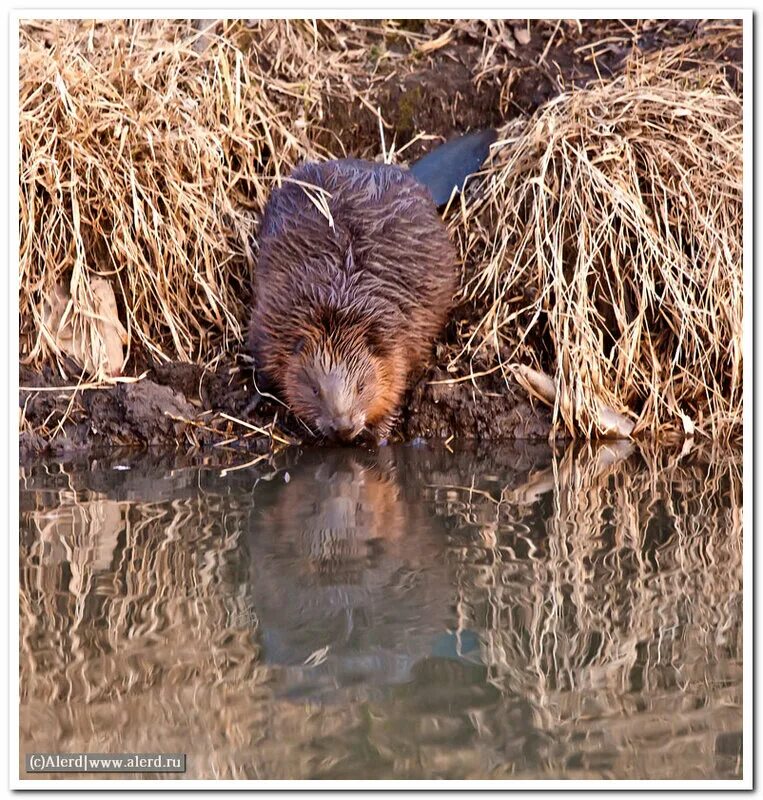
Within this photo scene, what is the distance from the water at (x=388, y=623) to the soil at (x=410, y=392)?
1.47ft

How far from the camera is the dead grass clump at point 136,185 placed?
4.29m

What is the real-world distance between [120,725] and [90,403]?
228 centimetres

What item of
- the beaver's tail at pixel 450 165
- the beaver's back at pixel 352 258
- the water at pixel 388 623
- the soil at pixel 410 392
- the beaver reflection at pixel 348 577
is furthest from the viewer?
the beaver's tail at pixel 450 165

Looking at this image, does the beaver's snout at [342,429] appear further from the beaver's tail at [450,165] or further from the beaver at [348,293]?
the beaver's tail at [450,165]

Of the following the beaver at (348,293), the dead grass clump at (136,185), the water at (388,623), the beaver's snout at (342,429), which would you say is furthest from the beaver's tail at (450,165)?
the water at (388,623)

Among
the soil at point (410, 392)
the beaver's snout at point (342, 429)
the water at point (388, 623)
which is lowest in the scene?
the water at point (388, 623)

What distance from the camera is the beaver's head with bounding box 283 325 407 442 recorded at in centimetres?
408

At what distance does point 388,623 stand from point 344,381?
1.75 meters

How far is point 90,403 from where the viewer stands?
4.18m

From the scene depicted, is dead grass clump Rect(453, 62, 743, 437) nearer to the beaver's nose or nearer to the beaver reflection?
the beaver's nose

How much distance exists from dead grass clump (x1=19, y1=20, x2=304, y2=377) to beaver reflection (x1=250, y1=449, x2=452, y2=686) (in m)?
1.14

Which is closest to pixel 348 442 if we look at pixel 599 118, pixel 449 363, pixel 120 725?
pixel 449 363

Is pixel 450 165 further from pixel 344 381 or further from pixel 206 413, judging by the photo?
pixel 206 413
